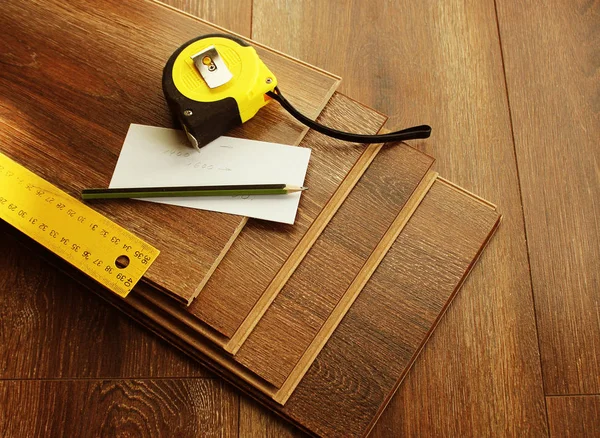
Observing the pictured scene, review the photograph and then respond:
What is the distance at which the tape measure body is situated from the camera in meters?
0.74

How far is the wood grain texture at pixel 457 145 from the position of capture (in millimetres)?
791

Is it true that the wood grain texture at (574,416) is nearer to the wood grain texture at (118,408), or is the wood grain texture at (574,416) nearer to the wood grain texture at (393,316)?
the wood grain texture at (393,316)

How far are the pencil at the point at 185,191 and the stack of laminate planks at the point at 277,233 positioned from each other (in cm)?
1

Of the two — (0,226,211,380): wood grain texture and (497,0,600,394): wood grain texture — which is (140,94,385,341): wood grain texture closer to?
(0,226,211,380): wood grain texture

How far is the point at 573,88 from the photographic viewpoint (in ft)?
3.05

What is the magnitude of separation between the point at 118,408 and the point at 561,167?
2.19ft

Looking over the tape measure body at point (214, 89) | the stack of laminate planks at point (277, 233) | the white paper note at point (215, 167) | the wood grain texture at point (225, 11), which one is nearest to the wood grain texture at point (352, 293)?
the stack of laminate planks at point (277, 233)

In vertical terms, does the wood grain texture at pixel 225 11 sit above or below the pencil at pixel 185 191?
above

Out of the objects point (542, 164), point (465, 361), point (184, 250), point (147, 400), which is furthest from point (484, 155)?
point (147, 400)

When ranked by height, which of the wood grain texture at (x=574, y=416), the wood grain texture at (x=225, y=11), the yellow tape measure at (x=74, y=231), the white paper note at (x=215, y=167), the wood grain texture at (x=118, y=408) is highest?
the wood grain texture at (x=225, y=11)

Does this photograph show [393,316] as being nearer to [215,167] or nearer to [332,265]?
[332,265]

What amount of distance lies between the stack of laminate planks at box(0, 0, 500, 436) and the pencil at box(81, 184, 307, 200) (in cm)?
1

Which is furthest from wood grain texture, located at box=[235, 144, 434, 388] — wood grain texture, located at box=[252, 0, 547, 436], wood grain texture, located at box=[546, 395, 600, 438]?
wood grain texture, located at box=[546, 395, 600, 438]

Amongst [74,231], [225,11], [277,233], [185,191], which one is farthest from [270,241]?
[225,11]
